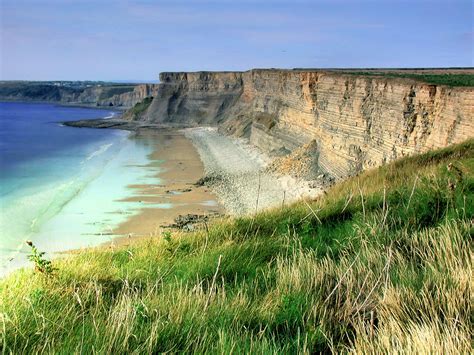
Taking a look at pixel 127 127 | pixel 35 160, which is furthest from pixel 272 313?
pixel 127 127

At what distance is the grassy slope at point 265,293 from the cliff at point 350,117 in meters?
11.2

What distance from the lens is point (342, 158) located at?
2625 centimetres

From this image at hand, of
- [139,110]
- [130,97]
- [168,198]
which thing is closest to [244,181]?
[168,198]

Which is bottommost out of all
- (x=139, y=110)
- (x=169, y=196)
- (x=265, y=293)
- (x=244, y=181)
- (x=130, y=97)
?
(x=169, y=196)

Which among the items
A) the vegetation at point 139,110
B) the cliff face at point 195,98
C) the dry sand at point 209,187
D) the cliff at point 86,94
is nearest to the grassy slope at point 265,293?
the dry sand at point 209,187

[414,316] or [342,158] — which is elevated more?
[414,316]

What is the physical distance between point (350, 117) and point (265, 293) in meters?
22.1

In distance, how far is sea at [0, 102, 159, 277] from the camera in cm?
1902

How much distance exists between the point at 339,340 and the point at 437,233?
2532 mm

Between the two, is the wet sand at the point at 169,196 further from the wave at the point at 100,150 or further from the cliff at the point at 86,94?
the cliff at the point at 86,94

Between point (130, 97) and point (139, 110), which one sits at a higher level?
point (130, 97)

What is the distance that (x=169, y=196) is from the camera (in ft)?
86.1

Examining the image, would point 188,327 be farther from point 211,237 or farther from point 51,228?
point 51,228

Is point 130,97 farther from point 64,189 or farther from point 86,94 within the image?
point 64,189
